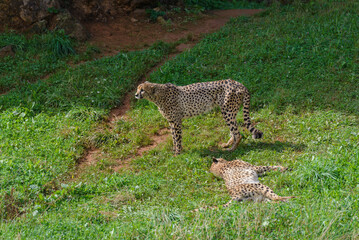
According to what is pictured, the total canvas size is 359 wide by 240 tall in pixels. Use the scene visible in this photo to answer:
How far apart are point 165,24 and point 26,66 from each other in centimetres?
518

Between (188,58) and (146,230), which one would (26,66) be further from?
(146,230)

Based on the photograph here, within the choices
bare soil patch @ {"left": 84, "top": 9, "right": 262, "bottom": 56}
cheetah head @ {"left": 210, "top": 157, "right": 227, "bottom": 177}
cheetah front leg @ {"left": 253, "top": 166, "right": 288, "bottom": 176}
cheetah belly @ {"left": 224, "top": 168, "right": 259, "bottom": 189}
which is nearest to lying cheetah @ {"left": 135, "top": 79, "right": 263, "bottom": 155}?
cheetah head @ {"left": 210, "top": 157, "right": 227, "bottom": 177}

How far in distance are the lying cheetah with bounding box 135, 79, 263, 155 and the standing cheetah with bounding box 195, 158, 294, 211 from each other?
1108 mm

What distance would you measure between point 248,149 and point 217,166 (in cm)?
111

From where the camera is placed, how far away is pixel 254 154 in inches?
307

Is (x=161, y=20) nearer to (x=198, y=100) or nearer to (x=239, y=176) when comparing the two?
(x=198, y=100)

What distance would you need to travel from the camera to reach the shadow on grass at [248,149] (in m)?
7.83

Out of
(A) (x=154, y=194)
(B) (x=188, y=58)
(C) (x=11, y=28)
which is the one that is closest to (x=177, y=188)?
(A) (x=154, y=194)

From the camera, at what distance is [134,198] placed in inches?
258

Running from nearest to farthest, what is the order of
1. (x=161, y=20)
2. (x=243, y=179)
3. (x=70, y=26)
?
(x=243, y=179), (x=70, y=26), (x=161, y=20)

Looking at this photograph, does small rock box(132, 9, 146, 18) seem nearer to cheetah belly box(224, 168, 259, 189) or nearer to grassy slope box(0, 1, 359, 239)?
Answer: grassy slope box(0, 1, 359, 239)

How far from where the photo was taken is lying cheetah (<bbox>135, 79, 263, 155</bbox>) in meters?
8.25

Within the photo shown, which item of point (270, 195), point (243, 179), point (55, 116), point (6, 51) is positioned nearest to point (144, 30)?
point (6, 51)

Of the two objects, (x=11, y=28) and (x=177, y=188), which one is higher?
(x=11, y=28)
